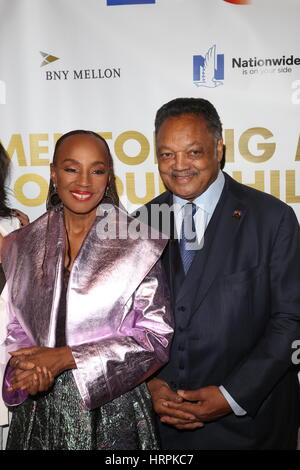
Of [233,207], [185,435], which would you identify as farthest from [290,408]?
[233,207]

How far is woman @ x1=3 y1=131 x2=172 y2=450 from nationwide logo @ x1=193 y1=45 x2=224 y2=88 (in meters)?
1.22

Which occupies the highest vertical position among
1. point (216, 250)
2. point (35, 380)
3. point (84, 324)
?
point (216, 250)

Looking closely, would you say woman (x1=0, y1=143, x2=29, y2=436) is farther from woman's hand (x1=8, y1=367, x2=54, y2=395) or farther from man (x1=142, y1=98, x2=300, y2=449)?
man (x1=142, y1=98, x2=300, y2=449)

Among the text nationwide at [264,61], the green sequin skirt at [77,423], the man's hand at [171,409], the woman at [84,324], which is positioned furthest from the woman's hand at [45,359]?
the text nationwide at [264,61]

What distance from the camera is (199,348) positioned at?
2.00m

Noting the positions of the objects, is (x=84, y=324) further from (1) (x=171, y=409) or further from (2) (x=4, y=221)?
(2) (x=4, y=221)

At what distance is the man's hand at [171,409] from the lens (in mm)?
1973

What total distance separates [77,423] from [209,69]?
205 cm

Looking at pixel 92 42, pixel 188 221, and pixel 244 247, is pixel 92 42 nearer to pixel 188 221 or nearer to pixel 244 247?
pixel 188 221

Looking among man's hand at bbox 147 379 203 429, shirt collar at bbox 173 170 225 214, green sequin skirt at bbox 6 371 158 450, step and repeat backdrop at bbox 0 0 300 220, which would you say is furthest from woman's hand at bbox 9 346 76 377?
step and repeat backdrop at bbox 0 0 300 220

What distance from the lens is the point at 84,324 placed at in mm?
1785

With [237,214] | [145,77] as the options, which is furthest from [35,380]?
[145,77]

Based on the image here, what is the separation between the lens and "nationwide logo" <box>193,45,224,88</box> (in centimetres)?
293
